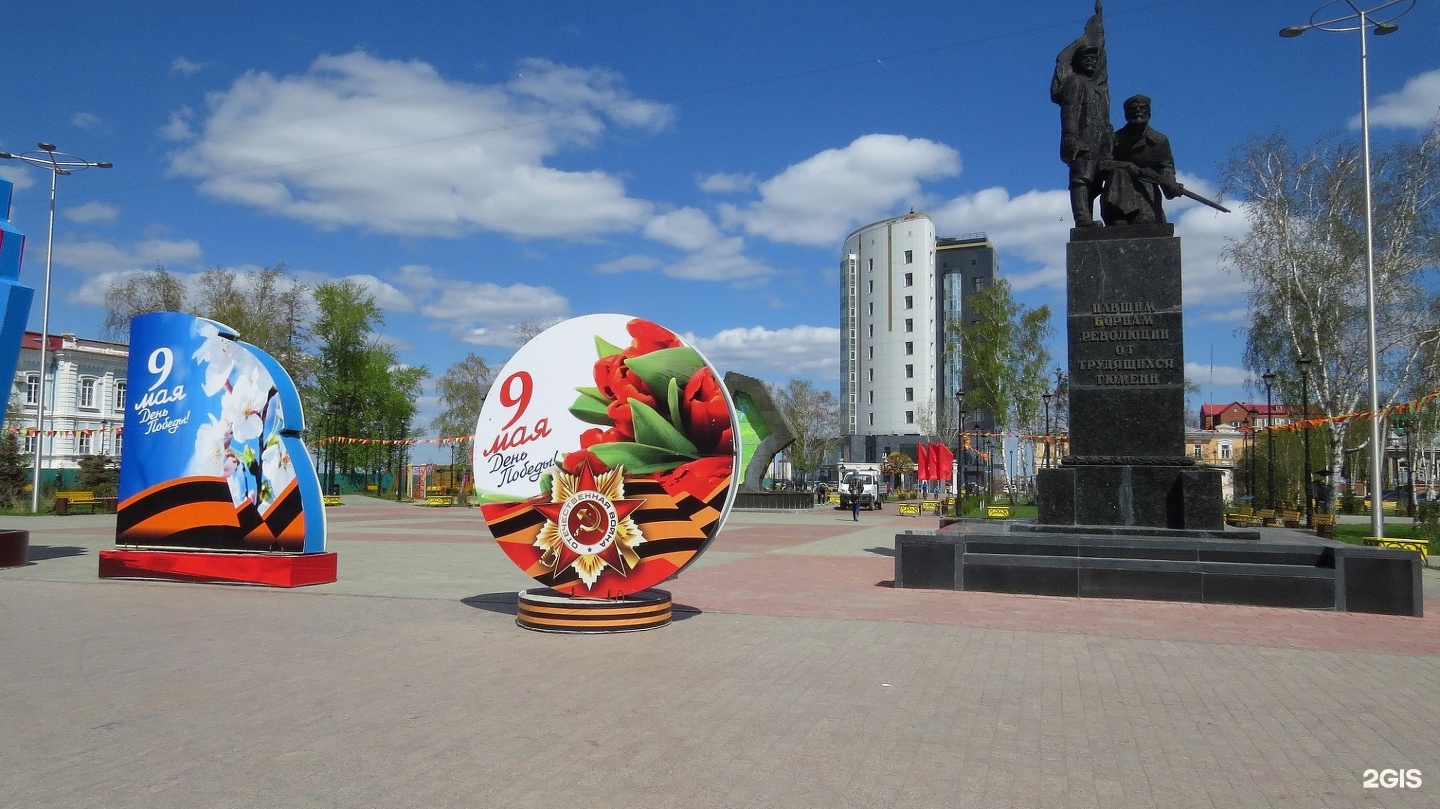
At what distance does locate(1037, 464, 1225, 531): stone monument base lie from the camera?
44.8 ft

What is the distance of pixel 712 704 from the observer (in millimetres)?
6895

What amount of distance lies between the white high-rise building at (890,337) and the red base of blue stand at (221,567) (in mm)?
58665

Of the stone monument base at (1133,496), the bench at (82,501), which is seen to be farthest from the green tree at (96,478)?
the stone monument base at (1133,496)

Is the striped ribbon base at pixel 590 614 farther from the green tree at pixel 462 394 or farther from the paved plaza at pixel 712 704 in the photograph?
the green tree at pixel 462 394

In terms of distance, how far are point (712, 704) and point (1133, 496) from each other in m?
9.28

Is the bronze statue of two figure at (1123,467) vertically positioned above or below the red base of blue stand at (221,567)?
above

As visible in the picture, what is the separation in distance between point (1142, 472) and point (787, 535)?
13.5 meters

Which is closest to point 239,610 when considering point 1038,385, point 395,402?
point 1038,385

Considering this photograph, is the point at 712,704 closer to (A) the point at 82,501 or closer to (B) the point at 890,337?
(A) the point at 82,501

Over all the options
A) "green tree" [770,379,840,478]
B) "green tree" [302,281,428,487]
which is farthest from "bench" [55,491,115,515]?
"green tree" [770,379,840,478]

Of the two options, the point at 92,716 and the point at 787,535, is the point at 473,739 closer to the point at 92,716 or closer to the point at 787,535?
the point at 92,716

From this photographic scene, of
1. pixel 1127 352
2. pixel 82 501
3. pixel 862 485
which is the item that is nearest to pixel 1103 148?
pixel 1127 352

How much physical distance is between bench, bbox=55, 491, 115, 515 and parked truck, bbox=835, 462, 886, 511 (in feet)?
90.3

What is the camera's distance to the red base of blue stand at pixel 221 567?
514 inches
